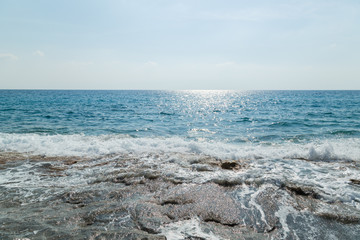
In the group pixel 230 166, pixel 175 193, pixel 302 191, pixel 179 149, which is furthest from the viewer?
pixel 179 149

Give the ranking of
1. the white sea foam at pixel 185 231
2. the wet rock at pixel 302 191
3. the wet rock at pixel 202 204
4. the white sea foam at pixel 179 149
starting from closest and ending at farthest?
the white sea foam at pixel 185 231 → the wet rock at pixel 202 204 → the wet rock at pixel 302 191 → the white sea foam at pixel 179 149

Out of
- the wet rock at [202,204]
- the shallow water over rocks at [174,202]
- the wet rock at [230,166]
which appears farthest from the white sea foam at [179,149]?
the wet rock at [202,204]

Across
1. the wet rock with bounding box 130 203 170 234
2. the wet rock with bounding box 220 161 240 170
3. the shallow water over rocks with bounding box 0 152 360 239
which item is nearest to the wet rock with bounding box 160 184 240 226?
the shallow water over rocks with bounding box 0 152 360 239

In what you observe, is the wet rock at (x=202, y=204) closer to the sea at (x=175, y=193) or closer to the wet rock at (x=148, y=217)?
the sea at (x=175, y=193)

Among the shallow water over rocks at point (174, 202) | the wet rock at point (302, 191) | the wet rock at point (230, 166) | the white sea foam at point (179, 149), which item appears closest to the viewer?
the shallow water over rocks at point (174, 202)

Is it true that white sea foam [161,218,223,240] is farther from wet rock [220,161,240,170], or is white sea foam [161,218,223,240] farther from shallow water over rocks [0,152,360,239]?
wet rock [220,161,240,170]

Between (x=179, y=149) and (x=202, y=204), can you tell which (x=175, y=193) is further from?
(x=179, y=149)

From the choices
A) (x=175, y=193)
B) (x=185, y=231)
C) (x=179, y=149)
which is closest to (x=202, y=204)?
(x=175, y=193)

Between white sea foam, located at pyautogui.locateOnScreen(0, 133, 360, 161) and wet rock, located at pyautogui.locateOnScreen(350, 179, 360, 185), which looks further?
white sea foam, located at pyautogui.locateOnScreen(0, 133, 360, 161)

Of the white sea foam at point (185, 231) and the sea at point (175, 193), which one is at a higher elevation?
the white sea foam at point (185, 231)

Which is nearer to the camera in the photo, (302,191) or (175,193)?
(175,193)

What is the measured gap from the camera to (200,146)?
10.5m

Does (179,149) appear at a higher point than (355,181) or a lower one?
lower

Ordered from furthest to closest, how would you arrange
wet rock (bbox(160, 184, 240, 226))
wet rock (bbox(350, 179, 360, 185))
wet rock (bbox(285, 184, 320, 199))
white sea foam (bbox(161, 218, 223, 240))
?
1. wet rock (bbox(350, 179, 360, 185))
2. wet rock (bbox(285, 184, 320, 199))
3. wet rock (bbox(160, 184, 240, 226))
4. white sea foam (bbox(161, 218, 223, 240))
